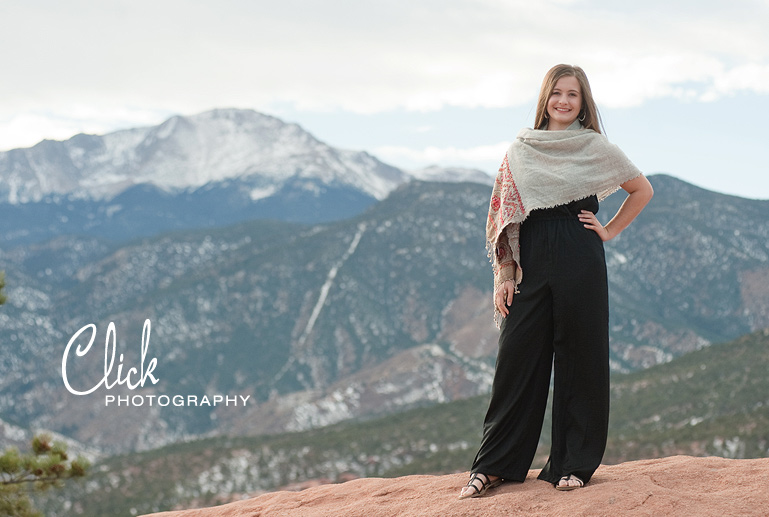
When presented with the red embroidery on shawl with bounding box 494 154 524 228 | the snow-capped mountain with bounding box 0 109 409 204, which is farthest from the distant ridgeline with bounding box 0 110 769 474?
the red embroidery on shawl with bounding box 494 154 524 228

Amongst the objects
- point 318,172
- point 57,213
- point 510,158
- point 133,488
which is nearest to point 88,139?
Result: point 57,213

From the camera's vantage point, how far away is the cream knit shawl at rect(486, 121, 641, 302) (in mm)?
5977

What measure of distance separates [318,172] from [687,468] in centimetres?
18213

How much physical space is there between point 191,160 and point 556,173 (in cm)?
18940

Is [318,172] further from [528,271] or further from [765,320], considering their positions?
[528,271]

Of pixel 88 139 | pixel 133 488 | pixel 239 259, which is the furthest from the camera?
pixel 88 139

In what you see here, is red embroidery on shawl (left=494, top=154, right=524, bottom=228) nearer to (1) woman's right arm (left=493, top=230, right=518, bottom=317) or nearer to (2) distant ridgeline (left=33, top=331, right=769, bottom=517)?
(1) woman's right arm (left=493, top=230, right=518, bottom=317)

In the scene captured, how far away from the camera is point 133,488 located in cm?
3572

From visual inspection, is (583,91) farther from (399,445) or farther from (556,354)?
(399,445)

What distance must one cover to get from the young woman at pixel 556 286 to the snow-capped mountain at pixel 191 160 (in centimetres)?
17774

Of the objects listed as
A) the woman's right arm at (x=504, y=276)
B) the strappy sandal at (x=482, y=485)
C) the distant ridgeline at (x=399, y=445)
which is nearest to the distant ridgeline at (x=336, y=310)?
the distant ridgeline at (x=399, y=445)

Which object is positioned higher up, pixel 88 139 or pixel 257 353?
pixel 88 139

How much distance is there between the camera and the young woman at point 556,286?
5.97 m

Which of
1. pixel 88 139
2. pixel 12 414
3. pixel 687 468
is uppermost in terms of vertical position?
pixel 88 139
